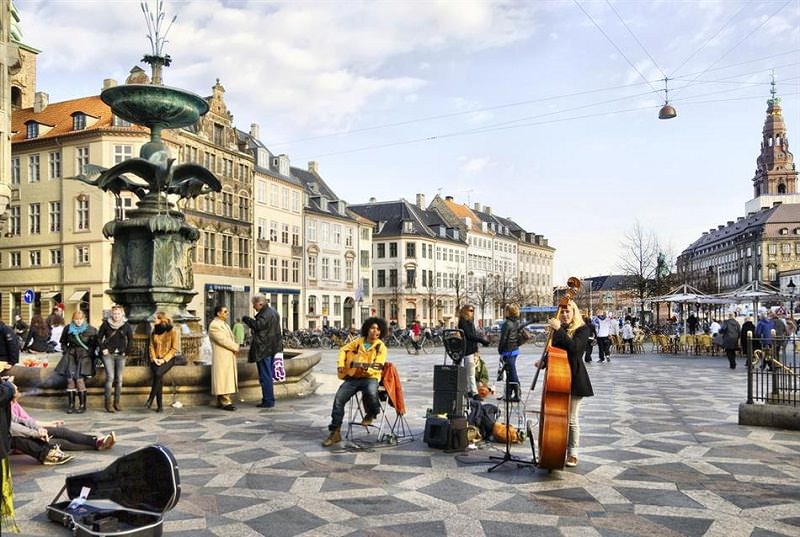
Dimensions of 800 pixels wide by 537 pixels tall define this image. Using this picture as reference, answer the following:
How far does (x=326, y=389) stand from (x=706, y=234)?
157134 millimetres

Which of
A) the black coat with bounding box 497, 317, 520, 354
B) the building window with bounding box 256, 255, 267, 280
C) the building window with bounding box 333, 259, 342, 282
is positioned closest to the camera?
the black coat with bounding box 497, 317, 520, 354

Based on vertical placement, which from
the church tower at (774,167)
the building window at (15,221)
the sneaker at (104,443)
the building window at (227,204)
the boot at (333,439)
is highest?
the church tower at (774,167)

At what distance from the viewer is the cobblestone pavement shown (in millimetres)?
5828

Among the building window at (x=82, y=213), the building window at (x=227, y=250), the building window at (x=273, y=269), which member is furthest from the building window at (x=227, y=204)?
the building window at (x=82, y=213)

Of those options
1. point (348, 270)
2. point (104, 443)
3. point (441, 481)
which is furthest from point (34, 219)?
point (441, 481)

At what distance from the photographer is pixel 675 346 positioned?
1244 inches

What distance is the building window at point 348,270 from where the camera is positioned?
68.1 meters

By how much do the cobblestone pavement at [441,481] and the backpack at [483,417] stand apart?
1.12 ft

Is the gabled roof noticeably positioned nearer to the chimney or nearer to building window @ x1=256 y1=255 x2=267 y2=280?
the chimney

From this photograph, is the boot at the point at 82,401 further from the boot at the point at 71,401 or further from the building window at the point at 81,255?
the building window at the point at 81,255

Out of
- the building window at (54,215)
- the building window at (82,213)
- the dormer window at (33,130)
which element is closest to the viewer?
the building window at (82,213)

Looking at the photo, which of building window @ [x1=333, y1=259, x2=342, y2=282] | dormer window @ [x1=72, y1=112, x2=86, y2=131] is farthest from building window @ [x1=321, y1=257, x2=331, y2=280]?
dormer window @ [x1=72, y1=112, x2=86, y2=131]

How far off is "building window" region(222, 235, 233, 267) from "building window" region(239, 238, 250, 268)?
119 centimetres

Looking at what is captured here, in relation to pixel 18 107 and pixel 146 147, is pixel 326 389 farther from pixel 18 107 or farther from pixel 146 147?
pixel 18 107
